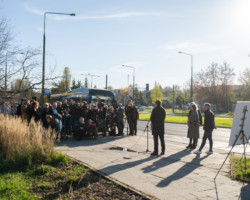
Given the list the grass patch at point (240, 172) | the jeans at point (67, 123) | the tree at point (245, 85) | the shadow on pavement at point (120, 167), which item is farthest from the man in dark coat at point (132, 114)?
the tree at point (245, 85)

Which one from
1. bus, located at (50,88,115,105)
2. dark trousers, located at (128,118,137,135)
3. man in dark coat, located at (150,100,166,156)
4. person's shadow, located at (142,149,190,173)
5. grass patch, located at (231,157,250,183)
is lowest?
person's shadow, located at (142,149,190,173)

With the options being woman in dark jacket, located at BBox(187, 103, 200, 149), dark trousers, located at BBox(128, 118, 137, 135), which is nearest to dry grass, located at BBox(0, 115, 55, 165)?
woman in dark jacket, located at BBox(187, 103, 200, 149)

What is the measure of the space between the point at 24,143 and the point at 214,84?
197ft

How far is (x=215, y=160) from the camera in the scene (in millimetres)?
8117

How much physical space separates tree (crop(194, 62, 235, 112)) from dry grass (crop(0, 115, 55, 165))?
58760mm

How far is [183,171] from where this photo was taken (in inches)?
257

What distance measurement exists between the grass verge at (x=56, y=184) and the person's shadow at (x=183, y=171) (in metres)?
0.98

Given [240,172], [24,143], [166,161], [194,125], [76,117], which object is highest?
[76,117]

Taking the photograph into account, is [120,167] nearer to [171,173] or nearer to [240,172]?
[171,173]

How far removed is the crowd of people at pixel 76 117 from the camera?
11.2 m

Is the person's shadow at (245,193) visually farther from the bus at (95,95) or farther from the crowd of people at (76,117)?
the bus at (95,95)

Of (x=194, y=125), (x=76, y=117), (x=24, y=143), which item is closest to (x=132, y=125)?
(x=76, y=117)

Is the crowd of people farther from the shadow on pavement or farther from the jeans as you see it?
the shadow on pavement

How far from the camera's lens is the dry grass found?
6559mm
